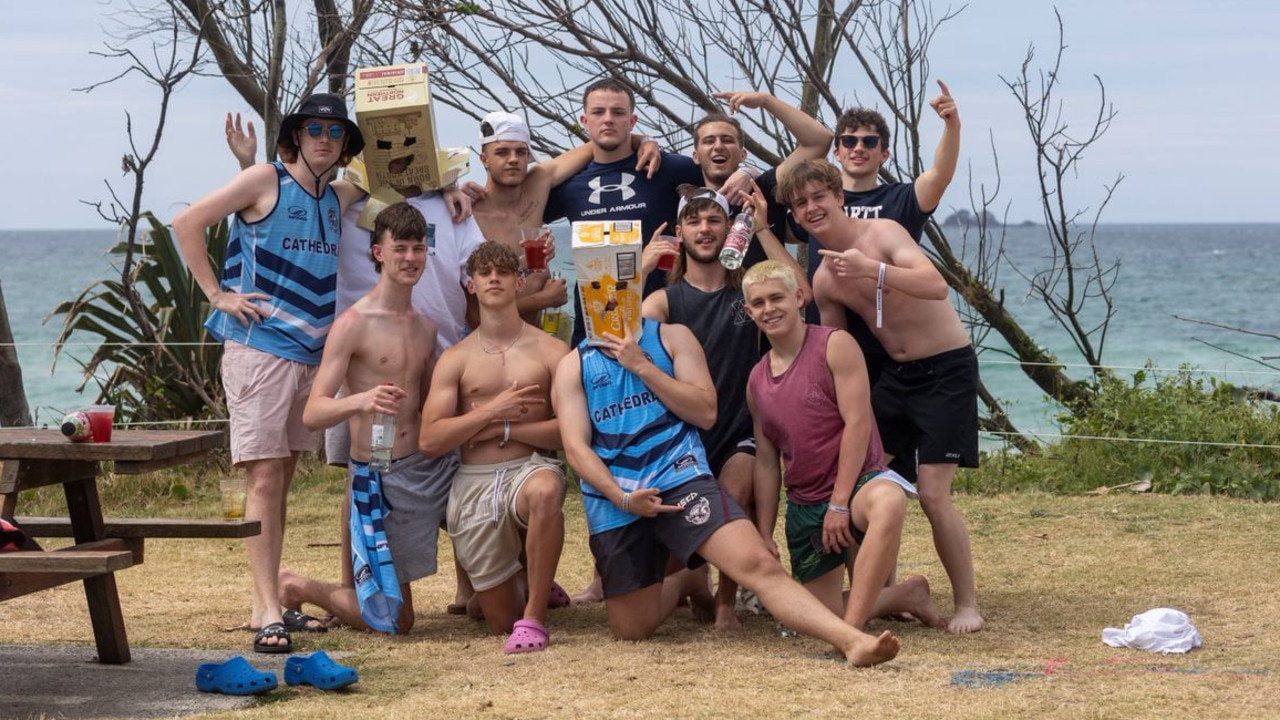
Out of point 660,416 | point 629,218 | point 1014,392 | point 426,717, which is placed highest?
point 629,218

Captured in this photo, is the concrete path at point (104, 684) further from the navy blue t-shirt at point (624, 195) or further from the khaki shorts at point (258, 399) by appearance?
the navy blue t-shirt at point (624, 195)

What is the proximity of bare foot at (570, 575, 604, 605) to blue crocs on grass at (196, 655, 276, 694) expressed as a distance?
1.70 m

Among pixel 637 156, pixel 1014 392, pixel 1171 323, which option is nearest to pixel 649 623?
pixel 637 156

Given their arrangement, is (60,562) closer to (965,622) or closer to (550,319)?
(550,319)

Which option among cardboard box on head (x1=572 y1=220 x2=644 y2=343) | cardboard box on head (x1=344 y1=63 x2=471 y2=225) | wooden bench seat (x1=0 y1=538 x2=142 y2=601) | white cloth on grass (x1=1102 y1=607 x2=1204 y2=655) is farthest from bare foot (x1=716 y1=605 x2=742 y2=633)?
wooden bench seat (x1=0 y1=538 x2=142 y2=601)

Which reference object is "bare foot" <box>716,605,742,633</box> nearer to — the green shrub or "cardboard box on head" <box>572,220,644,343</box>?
"cardboard box on head" <box>572,220,644,343</box>

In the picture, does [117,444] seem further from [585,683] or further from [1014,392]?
[1014,392]

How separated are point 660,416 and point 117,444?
1.69m

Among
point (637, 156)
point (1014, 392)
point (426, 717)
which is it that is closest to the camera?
point (426, 717)

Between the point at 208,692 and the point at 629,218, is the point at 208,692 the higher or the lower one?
the lower one

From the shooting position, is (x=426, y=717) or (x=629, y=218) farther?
(x=629, y=218)

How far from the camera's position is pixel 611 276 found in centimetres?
493

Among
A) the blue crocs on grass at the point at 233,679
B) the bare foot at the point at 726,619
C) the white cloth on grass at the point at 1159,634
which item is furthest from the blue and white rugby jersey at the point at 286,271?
the white cloth on grass at the point at 1159,634

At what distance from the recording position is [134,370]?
31.2ft
